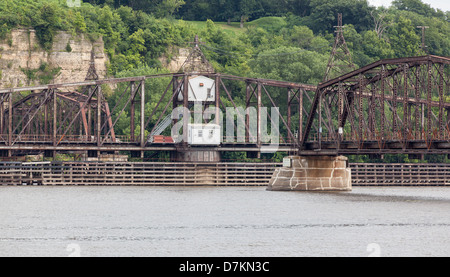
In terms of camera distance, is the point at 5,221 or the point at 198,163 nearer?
the point at 5,221

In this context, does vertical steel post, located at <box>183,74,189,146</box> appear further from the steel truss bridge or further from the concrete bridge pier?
the concrete bridge pier

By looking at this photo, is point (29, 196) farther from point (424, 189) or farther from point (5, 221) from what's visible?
point (424, 189)

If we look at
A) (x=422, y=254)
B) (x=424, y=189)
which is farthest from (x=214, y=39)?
(x=422, y=254)

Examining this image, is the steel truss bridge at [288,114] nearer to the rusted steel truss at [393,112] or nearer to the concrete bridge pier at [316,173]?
the rusted steel truss at [393,112]

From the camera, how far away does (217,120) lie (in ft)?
422

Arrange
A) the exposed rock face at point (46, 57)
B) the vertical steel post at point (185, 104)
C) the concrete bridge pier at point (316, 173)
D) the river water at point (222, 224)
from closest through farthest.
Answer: the river water at point (222, 224) → the concrete bridge pier at point (316, 173) → the vertical steel post at point (185, 104) → the exposed rock face at point (46, 57)

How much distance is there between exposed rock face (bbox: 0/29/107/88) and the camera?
15938cm

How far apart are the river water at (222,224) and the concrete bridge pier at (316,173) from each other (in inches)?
76.1

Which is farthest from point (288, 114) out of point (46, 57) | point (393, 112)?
point (46, 57)

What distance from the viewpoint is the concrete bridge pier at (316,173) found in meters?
105

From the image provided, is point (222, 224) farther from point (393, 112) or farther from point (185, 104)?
point (185, 104)

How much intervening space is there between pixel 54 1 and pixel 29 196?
84.4 m

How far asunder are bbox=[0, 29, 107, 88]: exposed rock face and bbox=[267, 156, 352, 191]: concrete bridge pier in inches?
2628

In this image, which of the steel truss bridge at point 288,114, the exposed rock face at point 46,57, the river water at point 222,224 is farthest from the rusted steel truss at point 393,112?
the exposed rock face at point 46,57
